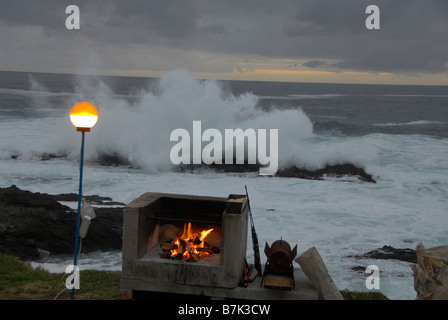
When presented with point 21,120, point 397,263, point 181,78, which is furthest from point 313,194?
point 21,120

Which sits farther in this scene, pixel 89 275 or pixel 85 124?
pixel 89 275

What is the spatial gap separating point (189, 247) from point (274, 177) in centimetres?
1652

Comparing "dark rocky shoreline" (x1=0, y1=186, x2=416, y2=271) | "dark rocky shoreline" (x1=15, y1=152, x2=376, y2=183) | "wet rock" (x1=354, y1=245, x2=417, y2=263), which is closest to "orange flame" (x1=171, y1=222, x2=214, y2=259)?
"dark rocky shoreline" (x1=0, y1=186, x2=416, y2=271)

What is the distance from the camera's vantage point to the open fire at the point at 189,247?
21.5ft

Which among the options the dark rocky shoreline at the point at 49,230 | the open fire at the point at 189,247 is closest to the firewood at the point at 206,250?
the open fire at the point at 189,247

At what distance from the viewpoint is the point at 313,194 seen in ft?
63.6

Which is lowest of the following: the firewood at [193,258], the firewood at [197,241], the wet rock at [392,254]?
the wet rock at [392,254]

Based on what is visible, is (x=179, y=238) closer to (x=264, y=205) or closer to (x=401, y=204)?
(x=264, y=205)

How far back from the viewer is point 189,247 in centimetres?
653

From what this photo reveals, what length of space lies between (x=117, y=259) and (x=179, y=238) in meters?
5.20

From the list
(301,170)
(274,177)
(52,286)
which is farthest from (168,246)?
(301,170)

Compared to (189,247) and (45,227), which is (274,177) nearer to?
(45,227)

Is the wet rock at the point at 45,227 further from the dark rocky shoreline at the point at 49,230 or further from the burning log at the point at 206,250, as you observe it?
the burning log at the point at 206,250

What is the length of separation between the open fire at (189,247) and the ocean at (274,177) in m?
4.55
